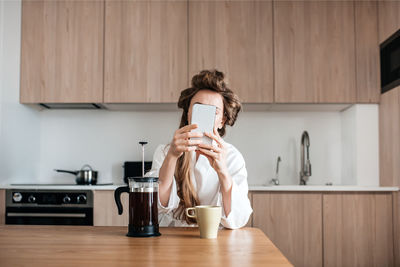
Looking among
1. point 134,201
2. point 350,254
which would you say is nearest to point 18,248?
point 134,201

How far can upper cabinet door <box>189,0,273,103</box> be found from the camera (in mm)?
3156

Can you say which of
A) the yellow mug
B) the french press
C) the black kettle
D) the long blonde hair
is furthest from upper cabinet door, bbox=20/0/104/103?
the yellow mug

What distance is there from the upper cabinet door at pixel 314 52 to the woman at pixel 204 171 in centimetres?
147

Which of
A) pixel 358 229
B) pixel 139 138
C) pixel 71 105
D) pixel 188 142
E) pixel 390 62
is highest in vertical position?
pixel 390 62

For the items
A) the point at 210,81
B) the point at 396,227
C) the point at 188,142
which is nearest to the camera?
the point at 188,142

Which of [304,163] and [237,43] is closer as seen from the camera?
[237,43]

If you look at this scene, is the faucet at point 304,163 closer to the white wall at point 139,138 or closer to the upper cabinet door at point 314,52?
the white wall at point 139,138

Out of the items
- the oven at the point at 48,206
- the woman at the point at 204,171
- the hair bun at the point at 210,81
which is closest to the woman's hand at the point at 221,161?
the woman at the point at 204,171

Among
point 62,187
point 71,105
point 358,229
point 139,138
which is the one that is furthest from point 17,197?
point 358,229

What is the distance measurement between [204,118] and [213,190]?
514mm

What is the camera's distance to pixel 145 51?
126 inches

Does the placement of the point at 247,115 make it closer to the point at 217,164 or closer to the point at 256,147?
the point at 256,147

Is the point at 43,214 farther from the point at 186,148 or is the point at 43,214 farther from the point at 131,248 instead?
Result: the point at 131,248

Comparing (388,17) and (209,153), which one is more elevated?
(388,17)
